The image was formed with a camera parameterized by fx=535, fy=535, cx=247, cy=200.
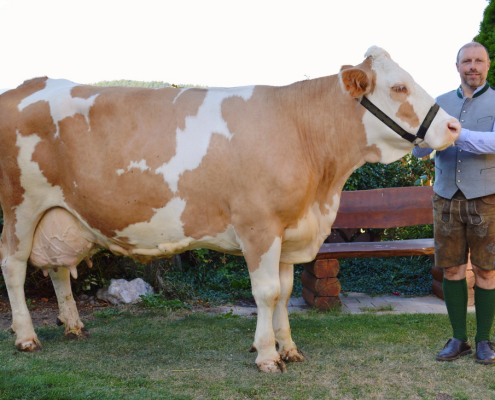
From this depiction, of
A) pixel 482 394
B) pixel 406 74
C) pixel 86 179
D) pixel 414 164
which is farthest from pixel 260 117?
pixel 414 164

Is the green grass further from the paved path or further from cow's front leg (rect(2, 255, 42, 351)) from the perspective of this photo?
the paved path

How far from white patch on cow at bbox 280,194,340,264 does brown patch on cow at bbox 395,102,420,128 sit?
71 centimetres

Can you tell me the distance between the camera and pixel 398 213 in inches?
245

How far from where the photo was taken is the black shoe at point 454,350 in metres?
3.81

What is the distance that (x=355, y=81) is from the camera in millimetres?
3451

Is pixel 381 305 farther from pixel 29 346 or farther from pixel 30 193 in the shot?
pixel 30 193

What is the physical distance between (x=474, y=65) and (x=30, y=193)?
3302 mm

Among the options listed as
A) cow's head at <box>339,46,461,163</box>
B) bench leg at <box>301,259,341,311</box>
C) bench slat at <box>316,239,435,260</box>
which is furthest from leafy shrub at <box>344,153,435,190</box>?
cow's head at <box>339,46,461,163</box>

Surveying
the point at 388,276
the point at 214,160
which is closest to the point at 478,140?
the point at 214,160

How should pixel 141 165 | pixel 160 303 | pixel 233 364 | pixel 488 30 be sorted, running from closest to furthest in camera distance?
1. pixel 141 165
2. pixel 233 364
3. pixel 160 303
4. pixel 488 30

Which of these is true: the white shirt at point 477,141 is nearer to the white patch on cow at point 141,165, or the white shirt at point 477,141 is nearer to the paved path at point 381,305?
the white patch on cow at point 141,165

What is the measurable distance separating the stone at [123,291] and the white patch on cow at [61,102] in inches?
95.0

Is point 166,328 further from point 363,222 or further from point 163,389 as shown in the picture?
point 363,222

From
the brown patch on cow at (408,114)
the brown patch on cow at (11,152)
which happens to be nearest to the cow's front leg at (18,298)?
the brown patch on cow at (11,152)
